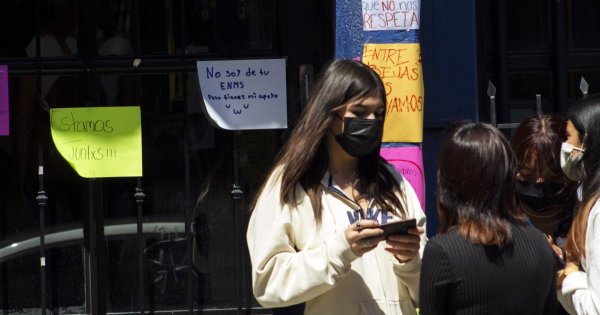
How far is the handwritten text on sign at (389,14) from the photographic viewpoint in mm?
4602

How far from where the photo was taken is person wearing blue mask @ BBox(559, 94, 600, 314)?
3.13 meters

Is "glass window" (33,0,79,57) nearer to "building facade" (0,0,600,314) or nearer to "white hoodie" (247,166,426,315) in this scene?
"building facade" (0,0,600,314)

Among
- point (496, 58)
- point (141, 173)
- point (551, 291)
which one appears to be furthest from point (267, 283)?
point (496, 58)

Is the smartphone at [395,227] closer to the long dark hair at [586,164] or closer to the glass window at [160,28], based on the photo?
the long dark hair at [586,164]

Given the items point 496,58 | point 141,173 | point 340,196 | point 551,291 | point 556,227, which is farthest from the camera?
point 496,58

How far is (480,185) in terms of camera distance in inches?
119

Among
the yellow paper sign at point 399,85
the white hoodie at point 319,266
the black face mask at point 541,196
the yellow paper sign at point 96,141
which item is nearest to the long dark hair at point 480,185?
the white hoodie at point 319,266

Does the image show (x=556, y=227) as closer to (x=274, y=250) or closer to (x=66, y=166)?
(x=274, y=250)

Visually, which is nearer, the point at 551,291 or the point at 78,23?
the point at 551,291

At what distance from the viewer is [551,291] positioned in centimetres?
308

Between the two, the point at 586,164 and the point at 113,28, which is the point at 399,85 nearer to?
the point at 586,164

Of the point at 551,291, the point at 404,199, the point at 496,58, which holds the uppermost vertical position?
the point at 496,58

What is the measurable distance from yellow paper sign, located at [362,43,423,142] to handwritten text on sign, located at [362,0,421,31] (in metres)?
0.08

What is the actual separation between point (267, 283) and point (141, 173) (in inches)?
89.8
